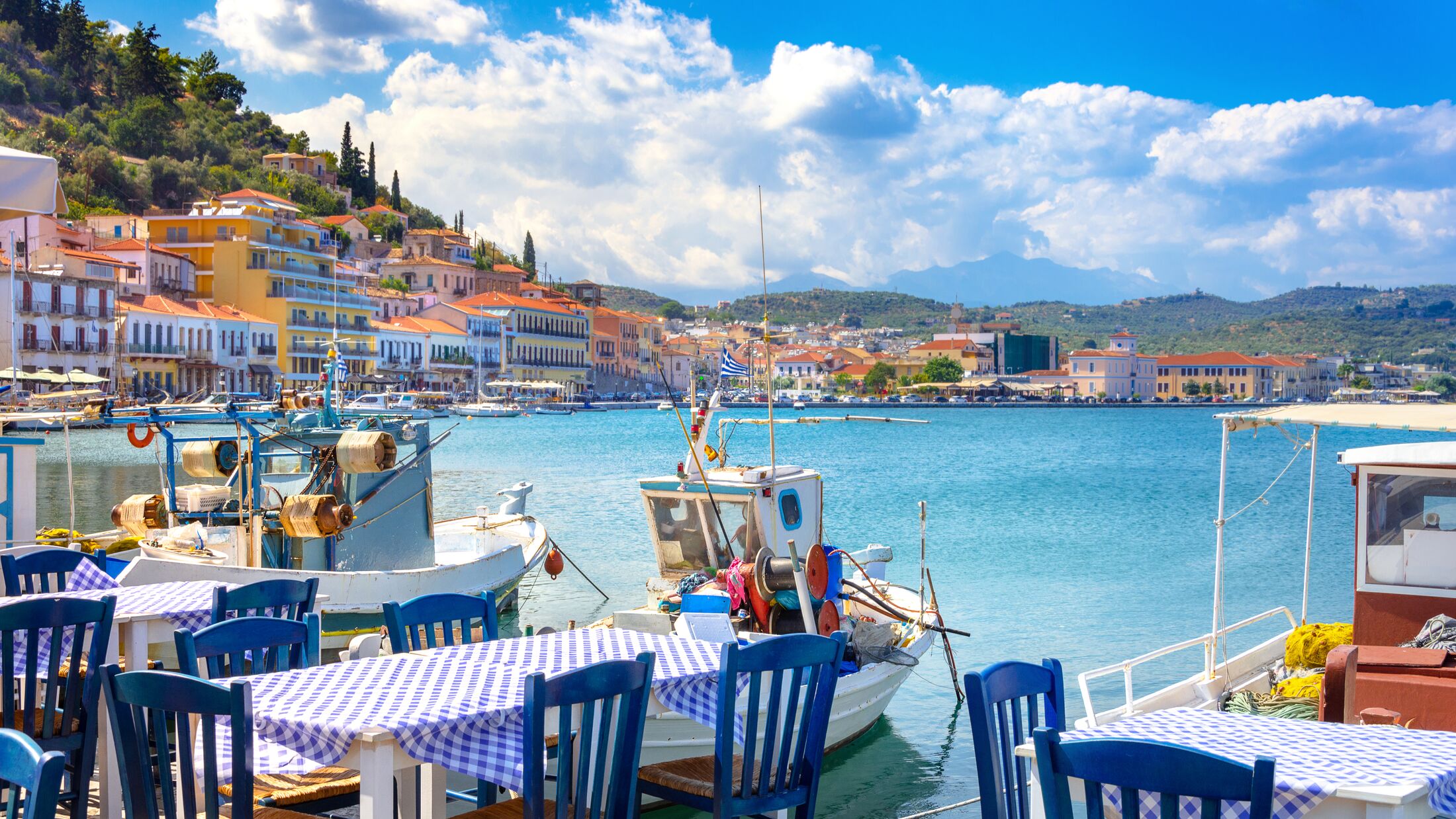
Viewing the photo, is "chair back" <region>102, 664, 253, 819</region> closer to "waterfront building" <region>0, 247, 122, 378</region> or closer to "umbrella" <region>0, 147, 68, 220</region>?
"umbrella" <region>0, 147, 68, 220</region>

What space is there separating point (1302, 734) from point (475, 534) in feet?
49.5

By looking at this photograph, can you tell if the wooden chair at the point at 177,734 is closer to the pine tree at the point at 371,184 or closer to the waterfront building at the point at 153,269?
the waterfront building at the point at 153,269

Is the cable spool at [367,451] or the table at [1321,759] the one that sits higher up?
the cable spool at [367,451]

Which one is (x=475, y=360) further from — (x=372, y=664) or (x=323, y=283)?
(x=372, y=664)

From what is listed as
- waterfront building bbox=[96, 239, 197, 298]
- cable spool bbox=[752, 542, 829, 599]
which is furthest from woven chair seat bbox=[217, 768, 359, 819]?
waterfront building bbox=[96, 239, 197, 298]

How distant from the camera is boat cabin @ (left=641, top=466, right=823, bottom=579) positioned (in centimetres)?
1059

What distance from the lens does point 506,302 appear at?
318ft

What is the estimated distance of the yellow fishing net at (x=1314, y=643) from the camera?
338 inches

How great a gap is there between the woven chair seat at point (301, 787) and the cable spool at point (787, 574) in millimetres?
4788

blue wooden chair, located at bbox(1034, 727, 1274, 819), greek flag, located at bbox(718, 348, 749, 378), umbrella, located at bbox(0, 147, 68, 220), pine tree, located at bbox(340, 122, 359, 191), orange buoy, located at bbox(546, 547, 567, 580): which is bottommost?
orange buoy, located at bbox(546, 547, 567, 580)

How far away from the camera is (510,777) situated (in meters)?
3.54

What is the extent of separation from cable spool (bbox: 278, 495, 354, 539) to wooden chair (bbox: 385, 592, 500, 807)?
5.61 meters

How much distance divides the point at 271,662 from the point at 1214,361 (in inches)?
6747

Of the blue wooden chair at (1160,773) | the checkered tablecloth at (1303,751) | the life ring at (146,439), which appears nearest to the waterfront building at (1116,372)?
the life ring at (146,439)
